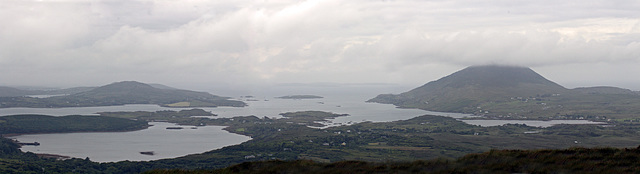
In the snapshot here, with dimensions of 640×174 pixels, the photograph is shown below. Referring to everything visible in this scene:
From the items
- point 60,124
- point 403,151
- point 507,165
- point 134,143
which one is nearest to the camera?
point 507,165

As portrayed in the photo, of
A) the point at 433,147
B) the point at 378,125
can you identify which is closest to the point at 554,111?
the point at 378,125

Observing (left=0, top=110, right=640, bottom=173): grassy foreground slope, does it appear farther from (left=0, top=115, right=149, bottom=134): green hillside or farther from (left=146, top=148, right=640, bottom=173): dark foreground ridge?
(left=0, top=115, right=149, bottom=134): green hillside

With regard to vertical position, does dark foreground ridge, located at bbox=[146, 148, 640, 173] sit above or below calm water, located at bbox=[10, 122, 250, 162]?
above

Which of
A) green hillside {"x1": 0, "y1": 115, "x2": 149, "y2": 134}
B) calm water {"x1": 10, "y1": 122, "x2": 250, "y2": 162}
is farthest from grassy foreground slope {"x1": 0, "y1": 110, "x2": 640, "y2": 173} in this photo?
green hillside {"x1": 0, "y1": 115, "x2": 149, "y2": 134}

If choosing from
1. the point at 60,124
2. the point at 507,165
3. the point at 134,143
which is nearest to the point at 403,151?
the point at 134,143

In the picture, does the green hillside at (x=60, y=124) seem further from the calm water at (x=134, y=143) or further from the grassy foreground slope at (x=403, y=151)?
the grassy foreground slope at (x=403, y=151)

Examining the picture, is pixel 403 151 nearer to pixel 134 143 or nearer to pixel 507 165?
pixel 134 143

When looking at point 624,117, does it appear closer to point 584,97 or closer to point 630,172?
point 584,97

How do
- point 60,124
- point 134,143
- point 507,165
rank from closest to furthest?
point 507,165 → point 134,143 → point 60,124
